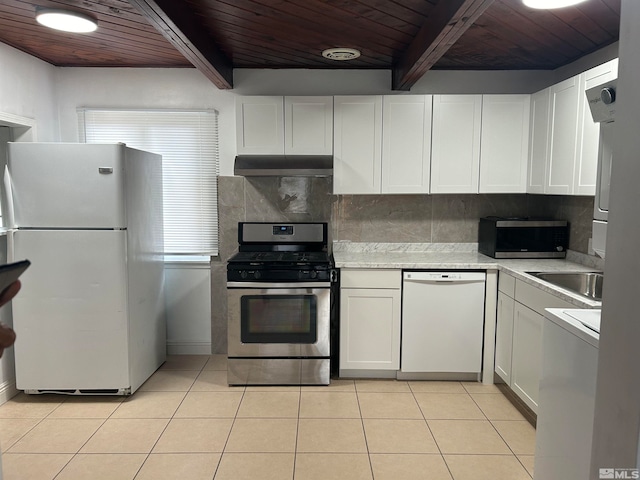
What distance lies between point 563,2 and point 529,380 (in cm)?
205

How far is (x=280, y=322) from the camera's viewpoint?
3.33m

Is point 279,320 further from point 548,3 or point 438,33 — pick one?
point 548,3

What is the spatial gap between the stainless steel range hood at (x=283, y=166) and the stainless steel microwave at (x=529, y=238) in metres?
1.36

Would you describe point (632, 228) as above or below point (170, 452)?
above

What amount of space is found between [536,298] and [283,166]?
6.18 ft

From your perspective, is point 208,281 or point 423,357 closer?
point 423,357

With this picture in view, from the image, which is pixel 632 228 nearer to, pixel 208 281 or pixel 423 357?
pixel 423 357

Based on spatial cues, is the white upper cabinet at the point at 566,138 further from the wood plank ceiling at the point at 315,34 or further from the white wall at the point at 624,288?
the white wall at the point at 624,288

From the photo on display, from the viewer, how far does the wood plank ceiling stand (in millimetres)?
2332

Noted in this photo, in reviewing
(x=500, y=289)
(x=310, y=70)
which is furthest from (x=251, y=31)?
(x=500, y=289)

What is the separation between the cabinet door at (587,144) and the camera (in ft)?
8.53

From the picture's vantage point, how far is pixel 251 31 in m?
2.79

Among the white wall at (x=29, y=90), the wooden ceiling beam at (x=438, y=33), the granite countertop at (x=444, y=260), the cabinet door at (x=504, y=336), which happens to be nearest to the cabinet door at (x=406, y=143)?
the wooden ceiling beam at (x=438, y=33)

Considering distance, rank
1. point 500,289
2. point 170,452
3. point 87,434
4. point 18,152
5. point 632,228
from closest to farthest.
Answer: point 632,228
point 170,452
point 87,434
point 18,152
point 500,289
